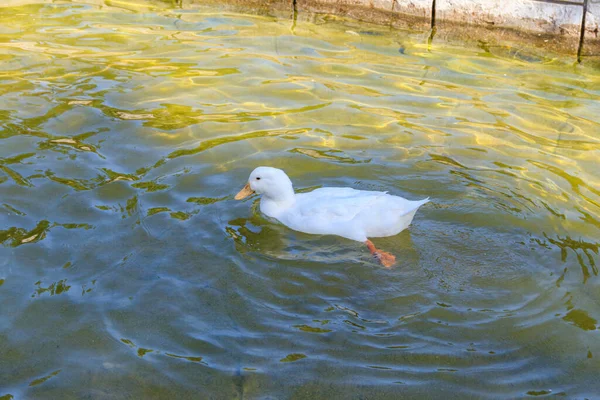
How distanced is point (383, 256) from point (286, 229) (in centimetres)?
94

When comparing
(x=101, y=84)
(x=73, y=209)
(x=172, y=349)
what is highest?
(x=101, y=84)

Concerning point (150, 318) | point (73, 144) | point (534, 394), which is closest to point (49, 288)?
point (150, 318)

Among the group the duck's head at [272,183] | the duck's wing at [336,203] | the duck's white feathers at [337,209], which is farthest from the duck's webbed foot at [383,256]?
the duck's head at [272,183]

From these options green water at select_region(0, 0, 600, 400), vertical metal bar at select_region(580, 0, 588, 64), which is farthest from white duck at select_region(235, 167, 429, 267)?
vertical metal bar at select_region(580, 0, 588, 64)

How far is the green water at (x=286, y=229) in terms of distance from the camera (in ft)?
12.9

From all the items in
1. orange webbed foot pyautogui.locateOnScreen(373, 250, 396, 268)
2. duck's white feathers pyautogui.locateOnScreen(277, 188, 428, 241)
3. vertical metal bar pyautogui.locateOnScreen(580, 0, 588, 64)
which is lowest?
orange webbed foot pyautogui.locateOnScreen(373, 250, 396, 268)

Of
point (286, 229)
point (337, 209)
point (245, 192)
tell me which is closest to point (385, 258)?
point (337, 209)

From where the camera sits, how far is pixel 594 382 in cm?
388

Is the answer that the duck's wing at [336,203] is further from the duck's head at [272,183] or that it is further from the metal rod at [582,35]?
the metal rod at [582,35]

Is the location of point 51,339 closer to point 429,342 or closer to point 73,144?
point 429,342

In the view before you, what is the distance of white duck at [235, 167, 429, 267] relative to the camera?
17.1 ft

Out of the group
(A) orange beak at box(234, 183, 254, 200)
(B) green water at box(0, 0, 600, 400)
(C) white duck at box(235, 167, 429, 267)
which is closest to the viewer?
(B) green water at box(0, 0, 600, 400)

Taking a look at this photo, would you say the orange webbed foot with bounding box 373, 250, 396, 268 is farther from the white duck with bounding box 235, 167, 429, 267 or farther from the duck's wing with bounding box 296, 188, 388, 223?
the duck's wing with bounding box 296, 188, 388, 223

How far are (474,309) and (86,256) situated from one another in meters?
2.74
